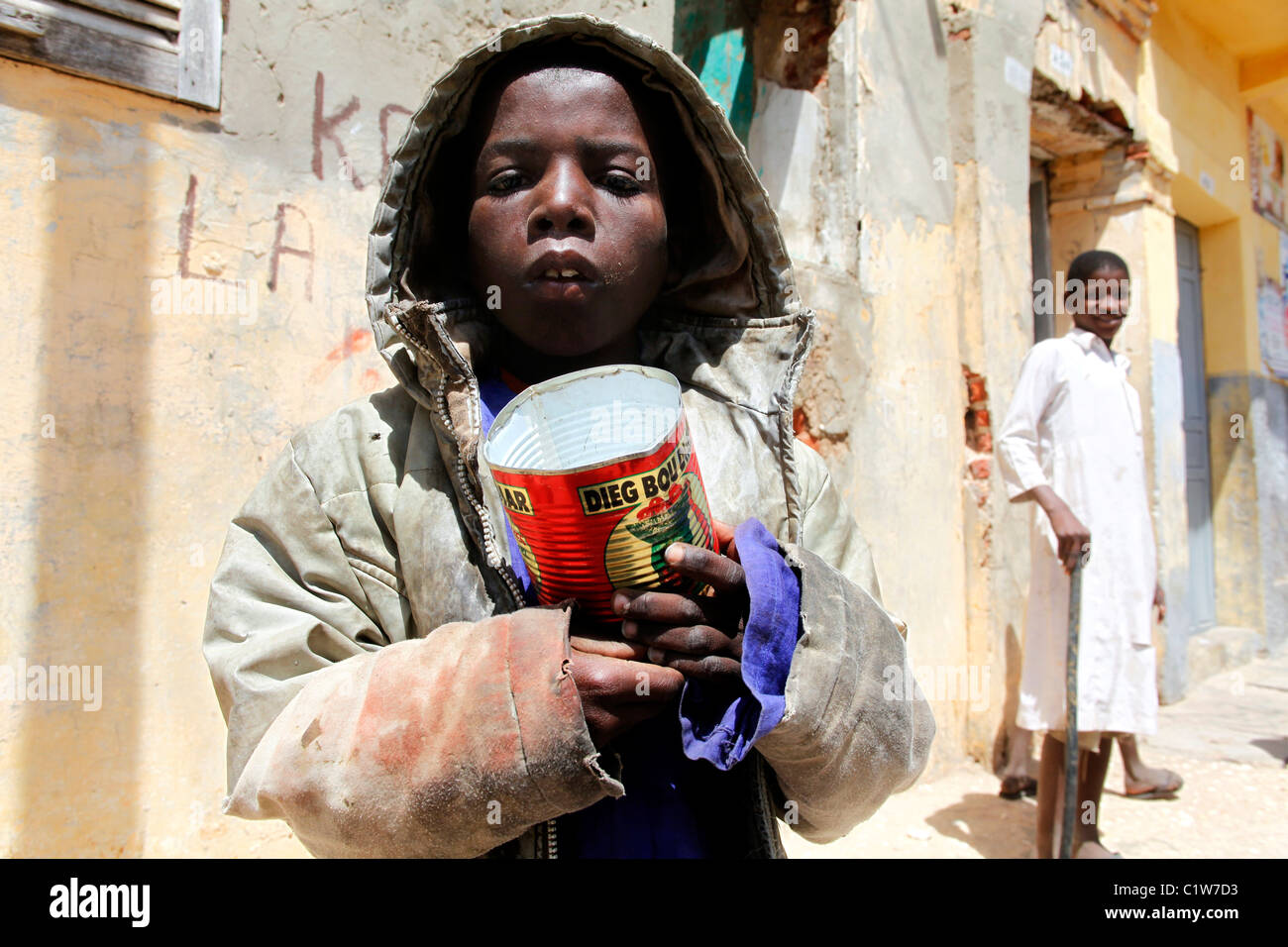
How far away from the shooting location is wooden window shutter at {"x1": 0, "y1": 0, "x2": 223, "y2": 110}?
6.88 ft

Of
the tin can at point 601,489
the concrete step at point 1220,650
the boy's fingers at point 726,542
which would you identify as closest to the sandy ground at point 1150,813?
the concrete step at point 1220,650

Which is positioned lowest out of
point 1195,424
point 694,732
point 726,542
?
point 694,732

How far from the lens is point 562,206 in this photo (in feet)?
3.81

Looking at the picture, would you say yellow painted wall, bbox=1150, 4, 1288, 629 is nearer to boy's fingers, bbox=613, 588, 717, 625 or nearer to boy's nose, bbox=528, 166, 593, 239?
boy's nose, bbox=528, 166, 593, 239

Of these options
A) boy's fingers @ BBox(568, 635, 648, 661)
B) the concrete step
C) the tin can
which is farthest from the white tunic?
the concrete step

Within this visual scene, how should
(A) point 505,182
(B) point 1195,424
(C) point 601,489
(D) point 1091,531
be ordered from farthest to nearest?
1. (B) point 1195,424
2. (D) point 1091,531
3. (A) point 505,182
4. (C) point 601,489

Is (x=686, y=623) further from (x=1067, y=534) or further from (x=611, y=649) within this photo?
(x=1067, y=534)

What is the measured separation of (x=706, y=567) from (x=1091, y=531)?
3.19 meters

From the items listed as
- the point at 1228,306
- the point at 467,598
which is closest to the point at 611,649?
the point at 467,598

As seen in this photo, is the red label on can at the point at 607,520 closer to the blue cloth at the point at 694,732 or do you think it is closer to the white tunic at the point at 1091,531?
the blue cloth at the point at 694,732

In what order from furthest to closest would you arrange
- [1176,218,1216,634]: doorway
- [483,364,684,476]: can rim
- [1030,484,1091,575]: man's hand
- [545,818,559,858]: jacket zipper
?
[1176,218,1216,634]: doorway < [1030,484,1091,575]: man's hand < [545,818,559,858]: jacket zipper < [483,364,684,476]: can rim

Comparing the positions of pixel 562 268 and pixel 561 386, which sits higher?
pixel 562 268

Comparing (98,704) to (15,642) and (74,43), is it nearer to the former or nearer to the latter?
(15,642)

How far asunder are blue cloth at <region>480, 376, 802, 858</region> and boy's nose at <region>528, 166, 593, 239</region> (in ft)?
1.00
